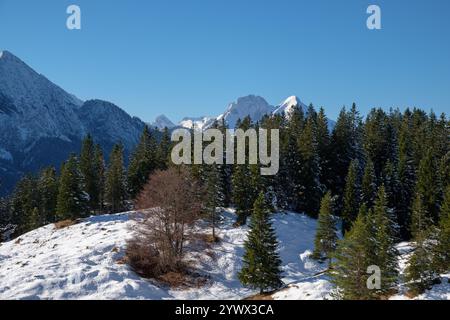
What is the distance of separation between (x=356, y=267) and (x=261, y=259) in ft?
39.7

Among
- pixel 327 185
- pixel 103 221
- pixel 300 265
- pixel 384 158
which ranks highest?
pixel 384 158

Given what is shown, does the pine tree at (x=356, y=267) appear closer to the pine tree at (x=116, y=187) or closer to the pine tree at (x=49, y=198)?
the pine tree at (x=116, y=187)

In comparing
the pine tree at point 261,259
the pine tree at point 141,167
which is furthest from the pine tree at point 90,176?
the pine tree at point 261,259

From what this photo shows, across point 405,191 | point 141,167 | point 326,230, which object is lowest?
point 326,230

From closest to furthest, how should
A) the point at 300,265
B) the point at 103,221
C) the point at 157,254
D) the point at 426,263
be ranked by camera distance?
the point at 426,263
the point at 157,254
the point at 300,265
the point at 103,221

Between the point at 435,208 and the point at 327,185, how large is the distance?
1741 centimetres

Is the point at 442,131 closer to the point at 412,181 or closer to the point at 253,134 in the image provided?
the point at 412,181

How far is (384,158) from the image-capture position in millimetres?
76438

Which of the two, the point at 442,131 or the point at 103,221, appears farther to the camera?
the point at 442,131

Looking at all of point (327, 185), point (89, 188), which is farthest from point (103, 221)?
point (327, 185)

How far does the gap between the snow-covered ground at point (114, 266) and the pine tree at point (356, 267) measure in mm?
3980

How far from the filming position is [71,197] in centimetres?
6581

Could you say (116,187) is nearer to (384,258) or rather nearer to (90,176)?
(90,176)

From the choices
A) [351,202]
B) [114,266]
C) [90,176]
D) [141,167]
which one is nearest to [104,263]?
[114,266]
